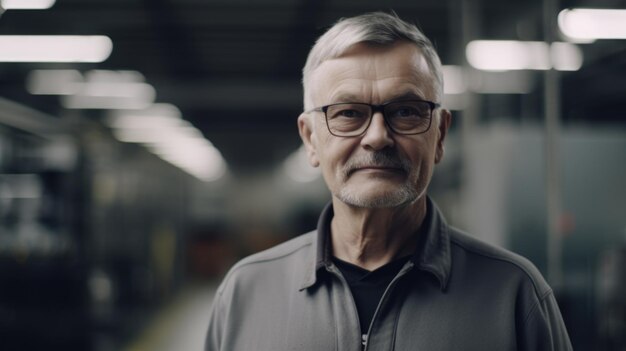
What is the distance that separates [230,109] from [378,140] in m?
9.90

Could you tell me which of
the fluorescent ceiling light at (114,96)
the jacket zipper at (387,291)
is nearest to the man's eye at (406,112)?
the jacket zipper at (387,291)

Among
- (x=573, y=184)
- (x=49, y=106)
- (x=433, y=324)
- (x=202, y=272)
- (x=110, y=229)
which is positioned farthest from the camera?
(x=202, y=272)

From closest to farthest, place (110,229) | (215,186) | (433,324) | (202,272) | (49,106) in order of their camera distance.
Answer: (433,324) → (49,106) → (110,229) → (202,272) → (215,186)

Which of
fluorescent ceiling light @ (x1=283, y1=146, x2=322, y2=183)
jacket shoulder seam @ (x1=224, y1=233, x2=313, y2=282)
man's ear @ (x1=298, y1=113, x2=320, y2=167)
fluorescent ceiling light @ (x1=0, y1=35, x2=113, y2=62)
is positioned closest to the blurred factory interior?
fluorescent ceiling light @ (x1=0, y1=35, x2=113, y2=62)

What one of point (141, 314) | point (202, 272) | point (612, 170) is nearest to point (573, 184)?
point (612, 170)

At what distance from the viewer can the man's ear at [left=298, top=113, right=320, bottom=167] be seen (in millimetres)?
1411

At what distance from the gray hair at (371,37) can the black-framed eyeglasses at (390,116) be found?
0.09 metres

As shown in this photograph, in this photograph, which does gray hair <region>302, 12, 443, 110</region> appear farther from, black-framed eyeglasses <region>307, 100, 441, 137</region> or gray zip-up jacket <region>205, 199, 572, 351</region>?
gray zip-up jacket <region>205, 199, 572, 351</region>

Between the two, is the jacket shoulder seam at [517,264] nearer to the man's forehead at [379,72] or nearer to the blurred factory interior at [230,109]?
the man's forehead at [379,72]

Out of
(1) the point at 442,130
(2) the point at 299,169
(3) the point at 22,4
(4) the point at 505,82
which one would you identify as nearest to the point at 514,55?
(4) the point at 505,82

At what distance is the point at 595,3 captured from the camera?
475 cm

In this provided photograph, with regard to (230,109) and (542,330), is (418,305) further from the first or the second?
(230,109)

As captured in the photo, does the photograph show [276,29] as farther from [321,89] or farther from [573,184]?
[321,89]

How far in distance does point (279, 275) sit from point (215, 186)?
72.4ft
